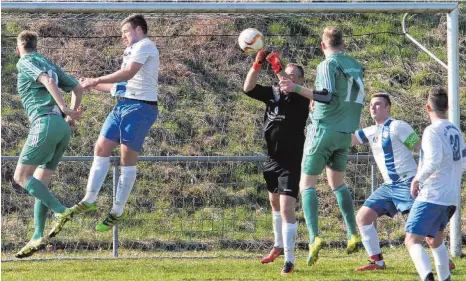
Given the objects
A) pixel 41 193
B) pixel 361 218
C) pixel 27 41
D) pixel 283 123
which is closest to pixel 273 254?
pixel 361 218

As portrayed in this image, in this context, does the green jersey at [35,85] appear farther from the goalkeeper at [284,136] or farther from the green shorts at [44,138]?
the goalkeeper at [284,136]

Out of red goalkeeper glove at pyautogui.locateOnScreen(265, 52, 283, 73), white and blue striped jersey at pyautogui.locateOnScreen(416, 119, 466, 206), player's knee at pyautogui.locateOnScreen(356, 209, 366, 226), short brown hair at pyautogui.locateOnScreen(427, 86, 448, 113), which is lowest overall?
player's knee at pyautogui.locateOnScreen(356, 209, 366, 226)

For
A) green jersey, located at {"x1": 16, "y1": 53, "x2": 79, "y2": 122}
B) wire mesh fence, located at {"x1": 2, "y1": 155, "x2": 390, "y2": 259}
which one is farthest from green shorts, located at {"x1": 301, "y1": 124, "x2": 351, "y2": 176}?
green jersey, located at {"x1": 16, "y1": 53, "x2": 79, "y2": 122}

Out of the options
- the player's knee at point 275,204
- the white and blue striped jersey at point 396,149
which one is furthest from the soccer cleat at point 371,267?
the player's knee at point 275,204

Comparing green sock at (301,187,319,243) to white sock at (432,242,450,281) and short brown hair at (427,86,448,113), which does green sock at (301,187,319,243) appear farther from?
short brown hair at (427,86,448,113)

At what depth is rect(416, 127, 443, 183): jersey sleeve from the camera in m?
7.67

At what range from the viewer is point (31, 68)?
914 cm

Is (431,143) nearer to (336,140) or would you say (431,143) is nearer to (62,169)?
(336,140)

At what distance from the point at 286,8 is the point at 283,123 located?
140 centimetres

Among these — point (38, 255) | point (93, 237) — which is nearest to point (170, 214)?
point (93, 237)

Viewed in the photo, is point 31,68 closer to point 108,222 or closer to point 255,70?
point 108,222

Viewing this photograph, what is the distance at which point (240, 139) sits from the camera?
1371cm

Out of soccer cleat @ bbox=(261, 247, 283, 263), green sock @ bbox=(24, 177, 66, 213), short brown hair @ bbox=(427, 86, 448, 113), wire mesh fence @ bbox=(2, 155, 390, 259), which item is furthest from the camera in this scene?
wire mesh fence @ bbox=(2, 155, 390, 259)

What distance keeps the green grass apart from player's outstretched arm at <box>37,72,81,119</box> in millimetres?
1710
